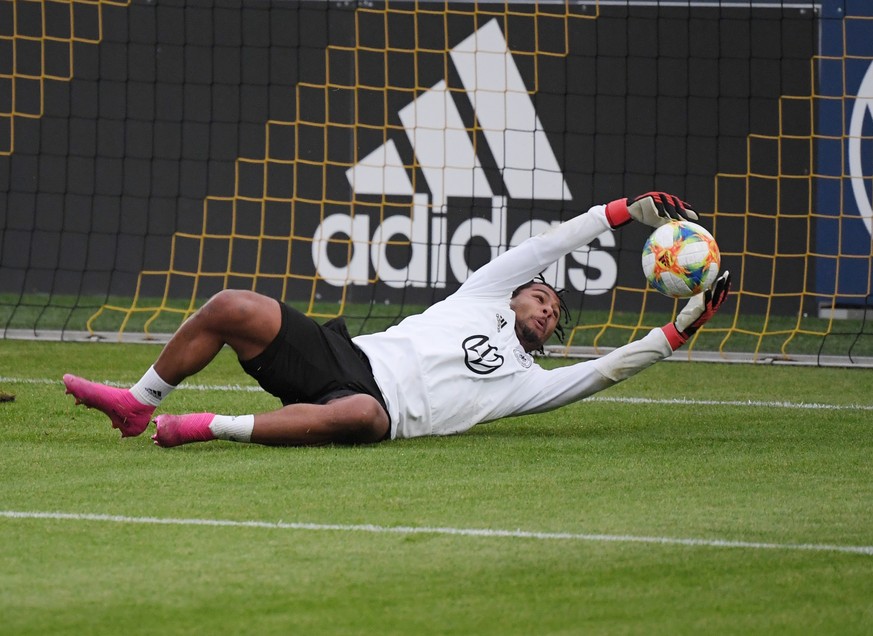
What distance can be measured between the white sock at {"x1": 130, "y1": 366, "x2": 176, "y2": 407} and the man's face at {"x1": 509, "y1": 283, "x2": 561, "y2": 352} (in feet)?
5.16

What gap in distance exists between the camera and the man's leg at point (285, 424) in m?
5.46

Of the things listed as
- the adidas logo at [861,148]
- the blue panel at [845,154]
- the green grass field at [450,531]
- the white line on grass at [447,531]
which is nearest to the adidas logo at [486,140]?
the blue panel at [845,154]

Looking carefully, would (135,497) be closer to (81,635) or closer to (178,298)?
(81,635)

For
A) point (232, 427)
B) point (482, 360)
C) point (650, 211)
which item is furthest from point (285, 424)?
point (650, 211)

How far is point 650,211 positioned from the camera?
5.94 m

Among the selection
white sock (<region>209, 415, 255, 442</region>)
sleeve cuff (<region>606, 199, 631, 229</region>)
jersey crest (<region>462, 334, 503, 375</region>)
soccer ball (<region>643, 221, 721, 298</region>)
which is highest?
sleeve cuff (<region>606, 199, 631, 229</region>)

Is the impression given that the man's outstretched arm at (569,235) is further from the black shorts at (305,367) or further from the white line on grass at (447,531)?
the white line on grass at (447,531)

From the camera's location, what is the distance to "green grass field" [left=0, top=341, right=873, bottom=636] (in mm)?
3273

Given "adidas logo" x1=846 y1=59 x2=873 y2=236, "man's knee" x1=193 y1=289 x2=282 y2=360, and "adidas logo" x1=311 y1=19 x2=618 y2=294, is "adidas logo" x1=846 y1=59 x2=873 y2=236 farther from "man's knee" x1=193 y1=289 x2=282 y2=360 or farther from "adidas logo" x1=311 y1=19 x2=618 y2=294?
"man's knee" x1=193 y1=289 x2=282 y2=360

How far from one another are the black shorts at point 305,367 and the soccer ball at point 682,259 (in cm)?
134

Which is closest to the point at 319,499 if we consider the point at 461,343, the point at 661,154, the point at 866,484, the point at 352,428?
the point at 352,428

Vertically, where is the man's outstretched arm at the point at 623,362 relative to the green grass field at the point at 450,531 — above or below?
above

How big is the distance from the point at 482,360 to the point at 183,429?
50.4 inches

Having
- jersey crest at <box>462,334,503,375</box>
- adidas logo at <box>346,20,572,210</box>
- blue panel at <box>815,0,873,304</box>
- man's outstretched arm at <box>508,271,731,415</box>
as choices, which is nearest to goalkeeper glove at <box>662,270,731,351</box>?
man's outstretched arm at <box>508,271,731,415</box>
